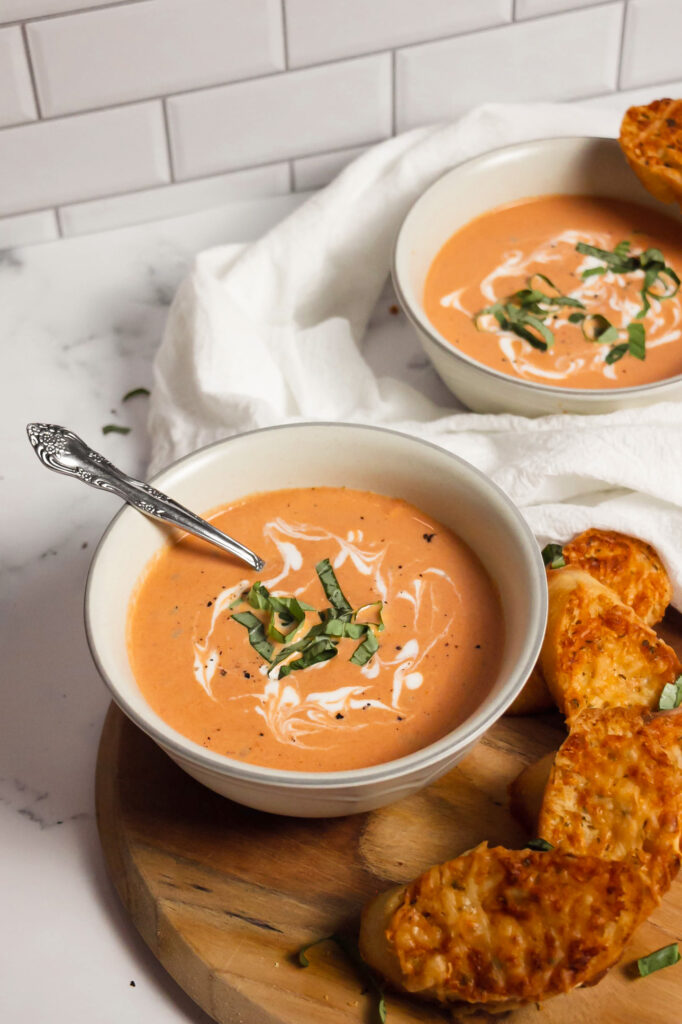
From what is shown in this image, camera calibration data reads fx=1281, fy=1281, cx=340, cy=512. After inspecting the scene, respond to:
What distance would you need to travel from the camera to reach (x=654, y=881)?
4.42 feet

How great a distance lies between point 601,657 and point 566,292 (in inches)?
28.6

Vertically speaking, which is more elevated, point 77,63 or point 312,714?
point 77,63

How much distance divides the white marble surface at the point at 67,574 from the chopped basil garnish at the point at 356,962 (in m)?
0.14

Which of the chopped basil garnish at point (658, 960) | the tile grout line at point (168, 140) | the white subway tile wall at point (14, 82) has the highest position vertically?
the white subway tile wall at point (14, 82)

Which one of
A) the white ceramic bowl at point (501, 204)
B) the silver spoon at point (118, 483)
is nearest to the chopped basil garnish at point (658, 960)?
the silver spoon at point (118, 483)

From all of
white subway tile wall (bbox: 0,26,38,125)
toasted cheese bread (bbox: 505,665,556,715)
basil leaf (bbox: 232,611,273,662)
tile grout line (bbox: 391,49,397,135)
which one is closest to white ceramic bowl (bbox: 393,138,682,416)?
tile grout line (bbox: 391,49,397,135)

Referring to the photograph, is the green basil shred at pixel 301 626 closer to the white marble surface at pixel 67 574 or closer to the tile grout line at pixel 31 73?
the white marble surface at pixel 67 574

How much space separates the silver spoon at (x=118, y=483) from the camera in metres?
1.62

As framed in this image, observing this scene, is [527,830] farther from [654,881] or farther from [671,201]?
[671,201]

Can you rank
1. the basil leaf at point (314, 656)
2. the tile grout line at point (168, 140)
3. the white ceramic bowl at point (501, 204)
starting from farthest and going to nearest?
1. the tile grout line at point (168, 140)
2. the white ceramic bowl at point (501, 204)
3. the basil leaf at point (314, 656)

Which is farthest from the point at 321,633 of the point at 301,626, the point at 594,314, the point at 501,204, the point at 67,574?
the point at 501,204

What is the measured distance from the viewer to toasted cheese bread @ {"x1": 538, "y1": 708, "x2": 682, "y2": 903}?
1386mm

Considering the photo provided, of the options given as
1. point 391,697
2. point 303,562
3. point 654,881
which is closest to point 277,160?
point 303,562

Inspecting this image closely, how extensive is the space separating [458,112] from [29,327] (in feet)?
2.87
